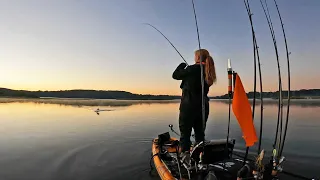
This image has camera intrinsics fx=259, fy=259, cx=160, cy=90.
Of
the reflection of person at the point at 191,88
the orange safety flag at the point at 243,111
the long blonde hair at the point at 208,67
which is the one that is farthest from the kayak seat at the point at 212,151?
the long blonde hair at the point at 208,67

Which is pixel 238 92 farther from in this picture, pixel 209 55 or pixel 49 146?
pixel 49 146

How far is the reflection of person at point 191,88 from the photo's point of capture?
4543 mm

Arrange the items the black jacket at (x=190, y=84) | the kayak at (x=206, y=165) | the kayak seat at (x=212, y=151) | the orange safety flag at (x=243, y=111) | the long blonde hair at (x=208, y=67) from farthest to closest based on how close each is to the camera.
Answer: the black jacket at (x=190, y=84) → the long blonde hair at (x=208, y=67) → the kayak seat at (x=212, y=151) → the kayak at (x=206, y=165) → the orange safety flag at (x=243, y=111)

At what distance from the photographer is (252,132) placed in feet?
11.9

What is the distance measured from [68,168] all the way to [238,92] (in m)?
5.18

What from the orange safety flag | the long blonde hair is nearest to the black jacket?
the long blonde hair

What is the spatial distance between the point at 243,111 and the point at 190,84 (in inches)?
50.5

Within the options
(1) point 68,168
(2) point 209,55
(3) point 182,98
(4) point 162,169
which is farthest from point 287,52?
(1) point 68,168

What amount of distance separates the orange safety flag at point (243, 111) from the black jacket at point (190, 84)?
43.0 inches

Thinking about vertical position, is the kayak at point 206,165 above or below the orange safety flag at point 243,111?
below

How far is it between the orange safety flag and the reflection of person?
0.96m

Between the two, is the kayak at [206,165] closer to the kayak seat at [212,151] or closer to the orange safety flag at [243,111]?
the kayak seat at [212,151]

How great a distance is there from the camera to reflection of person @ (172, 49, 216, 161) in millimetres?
4543

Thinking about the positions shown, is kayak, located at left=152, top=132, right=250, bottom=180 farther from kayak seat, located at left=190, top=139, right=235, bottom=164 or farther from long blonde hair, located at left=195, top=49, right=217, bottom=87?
long blonde hair, located at left=195, top=49, right=217, bottom=87
